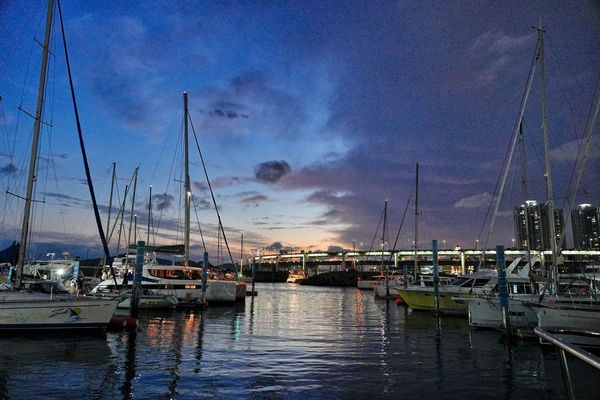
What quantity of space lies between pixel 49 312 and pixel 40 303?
56 cm

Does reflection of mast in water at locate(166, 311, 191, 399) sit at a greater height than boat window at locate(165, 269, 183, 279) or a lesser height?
lesser

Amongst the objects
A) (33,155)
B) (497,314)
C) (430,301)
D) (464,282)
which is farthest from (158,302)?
(497,314)

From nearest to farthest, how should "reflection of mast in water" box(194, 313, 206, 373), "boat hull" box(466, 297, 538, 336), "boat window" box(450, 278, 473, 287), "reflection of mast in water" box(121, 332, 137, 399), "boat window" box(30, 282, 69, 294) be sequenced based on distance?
"reflection of mast in water" box(121, 332, 137, 399)
"reflection of mast in water" box(194, 313, 206, 373)
"boat window" box(30, 282, 69, 294)
"boat hull" box(466, 297, 538, 336)
"boat window" box(450, 278, 473, 287)

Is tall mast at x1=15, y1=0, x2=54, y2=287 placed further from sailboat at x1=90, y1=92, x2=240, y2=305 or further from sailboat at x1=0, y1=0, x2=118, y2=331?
sailboat at x1=90, y1=92, x2=240, y2=305

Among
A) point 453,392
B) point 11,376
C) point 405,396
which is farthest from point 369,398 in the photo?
point 11,376

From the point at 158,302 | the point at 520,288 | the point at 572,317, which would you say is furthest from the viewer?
the point at 158,302

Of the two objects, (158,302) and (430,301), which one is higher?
(430,301)

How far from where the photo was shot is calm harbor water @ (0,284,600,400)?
1116 cm

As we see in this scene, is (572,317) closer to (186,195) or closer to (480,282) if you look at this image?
(480,282)

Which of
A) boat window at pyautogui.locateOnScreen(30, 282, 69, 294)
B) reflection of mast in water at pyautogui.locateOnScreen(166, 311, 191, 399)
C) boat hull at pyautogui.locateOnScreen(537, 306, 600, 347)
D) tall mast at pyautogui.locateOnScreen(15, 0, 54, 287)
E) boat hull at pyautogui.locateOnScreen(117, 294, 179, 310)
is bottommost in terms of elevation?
reflection of mast in water at pyautogui.locateOnScreen(166, 311, 191, 399)

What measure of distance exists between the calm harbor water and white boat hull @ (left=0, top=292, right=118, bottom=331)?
0.59 meters

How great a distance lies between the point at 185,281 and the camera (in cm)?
3706

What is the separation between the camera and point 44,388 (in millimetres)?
11070

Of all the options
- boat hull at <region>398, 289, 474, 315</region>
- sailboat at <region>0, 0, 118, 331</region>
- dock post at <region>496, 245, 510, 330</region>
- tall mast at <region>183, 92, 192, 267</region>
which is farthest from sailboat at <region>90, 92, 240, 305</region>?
dock post at <region>496, 245, 510, 330</region>
